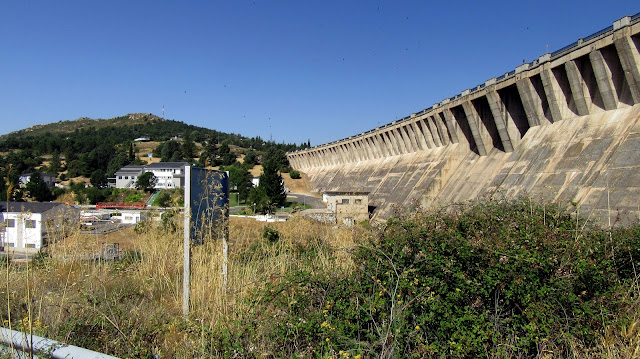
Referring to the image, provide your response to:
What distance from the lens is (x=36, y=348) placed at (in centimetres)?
261

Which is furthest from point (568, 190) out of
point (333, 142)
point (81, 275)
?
point (333, 142)

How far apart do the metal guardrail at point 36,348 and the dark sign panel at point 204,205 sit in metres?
2.05

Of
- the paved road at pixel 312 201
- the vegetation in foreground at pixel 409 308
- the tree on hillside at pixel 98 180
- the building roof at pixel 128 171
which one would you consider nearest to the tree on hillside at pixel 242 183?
the paved road at pixel 312 201

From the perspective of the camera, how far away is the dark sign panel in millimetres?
4668

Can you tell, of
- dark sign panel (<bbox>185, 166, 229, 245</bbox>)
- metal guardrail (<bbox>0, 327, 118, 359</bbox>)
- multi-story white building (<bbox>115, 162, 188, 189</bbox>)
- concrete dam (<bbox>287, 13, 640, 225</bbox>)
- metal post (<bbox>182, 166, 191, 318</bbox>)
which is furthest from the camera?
multi-story white building (<bbox>115, 162, 188, 189</bbox>)

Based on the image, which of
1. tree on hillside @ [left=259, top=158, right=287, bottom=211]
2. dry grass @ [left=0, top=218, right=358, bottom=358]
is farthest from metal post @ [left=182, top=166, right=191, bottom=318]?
tree on hillside @ [left=259, top=158, right=287, bottom=211]

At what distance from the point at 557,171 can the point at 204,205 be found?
17023 millimetres

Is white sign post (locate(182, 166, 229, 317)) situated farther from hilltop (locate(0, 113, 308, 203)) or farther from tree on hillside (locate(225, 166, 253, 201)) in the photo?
tree on hillside (locate(225, 166, 253, 201))

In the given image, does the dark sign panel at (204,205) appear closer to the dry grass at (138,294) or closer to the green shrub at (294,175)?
the dry grass at (138,294)

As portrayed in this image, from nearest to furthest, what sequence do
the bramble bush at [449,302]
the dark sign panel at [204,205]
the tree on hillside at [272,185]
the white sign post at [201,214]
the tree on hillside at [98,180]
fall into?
the bramble bush at [449,302], the white sign post at [201,214], the dark sign panel at [204,205], the tree on hillside at [272,185], the tree on hillside at [98,180]

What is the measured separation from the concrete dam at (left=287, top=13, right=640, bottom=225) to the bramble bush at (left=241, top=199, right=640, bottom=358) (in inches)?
72.6

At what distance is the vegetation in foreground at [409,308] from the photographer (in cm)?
310

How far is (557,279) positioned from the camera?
3504mm

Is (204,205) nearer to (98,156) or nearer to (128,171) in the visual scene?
(128,171)
